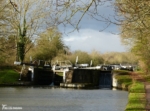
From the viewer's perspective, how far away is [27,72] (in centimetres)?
3725

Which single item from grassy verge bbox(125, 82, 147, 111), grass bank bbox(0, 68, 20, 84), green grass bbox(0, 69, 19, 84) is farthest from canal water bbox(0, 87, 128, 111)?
green grass bbox(0, 69, 19, 84)

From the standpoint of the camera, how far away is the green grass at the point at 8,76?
119 feet

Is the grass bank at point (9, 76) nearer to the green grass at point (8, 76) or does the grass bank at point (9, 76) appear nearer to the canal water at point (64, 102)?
the green grass at point (8, 76)

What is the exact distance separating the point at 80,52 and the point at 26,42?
17048 mm

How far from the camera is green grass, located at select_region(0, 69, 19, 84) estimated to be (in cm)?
3622

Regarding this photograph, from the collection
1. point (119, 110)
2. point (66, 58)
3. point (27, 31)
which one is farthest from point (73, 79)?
point (119, 110)

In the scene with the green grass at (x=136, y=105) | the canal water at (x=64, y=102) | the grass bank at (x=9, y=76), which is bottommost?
the canal water at (x=64, y=102)

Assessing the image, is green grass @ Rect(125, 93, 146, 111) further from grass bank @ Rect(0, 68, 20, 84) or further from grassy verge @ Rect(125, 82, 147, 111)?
grass bank @ Rect(0, 68, 20, 84)

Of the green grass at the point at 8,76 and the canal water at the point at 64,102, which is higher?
the green grass at the point at 8,76

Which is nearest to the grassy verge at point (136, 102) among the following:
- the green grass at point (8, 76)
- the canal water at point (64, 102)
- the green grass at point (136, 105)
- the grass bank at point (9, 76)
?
the green grass at point (136, 105)

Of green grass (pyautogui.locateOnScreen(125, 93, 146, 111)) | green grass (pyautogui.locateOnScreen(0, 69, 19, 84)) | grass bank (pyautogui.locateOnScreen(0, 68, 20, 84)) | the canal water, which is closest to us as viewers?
green grass (pyautogui.locateOnScreen(125, 93, 146, 111))

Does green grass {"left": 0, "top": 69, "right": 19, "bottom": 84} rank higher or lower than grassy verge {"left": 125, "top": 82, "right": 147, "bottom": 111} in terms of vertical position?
higher

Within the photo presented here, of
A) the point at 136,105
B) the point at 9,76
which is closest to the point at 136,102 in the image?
the point at 136,105

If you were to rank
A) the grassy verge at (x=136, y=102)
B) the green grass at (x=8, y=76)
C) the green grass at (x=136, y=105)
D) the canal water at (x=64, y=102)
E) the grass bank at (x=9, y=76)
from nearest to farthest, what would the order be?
1. the green grass at (x=136, y=105)
2. the grassy verge at (x=136, y=102)
3. the canal water at (x=64, y=102)
4. the grass bank at (x=9, y=76)
5. the green grass at (x=8, y=76)
